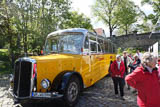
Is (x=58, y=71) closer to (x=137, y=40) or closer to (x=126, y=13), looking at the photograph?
(x=126, y=13)

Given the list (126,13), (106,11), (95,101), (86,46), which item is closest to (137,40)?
(126,13)

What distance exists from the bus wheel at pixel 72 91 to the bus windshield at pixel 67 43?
1.24 m

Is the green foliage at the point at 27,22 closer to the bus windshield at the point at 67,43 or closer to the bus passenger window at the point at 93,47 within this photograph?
the bus windshield at the point at 67,43

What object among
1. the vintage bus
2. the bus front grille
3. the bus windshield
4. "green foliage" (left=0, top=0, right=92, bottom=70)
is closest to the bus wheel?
the vintage bus

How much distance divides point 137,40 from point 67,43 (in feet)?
126

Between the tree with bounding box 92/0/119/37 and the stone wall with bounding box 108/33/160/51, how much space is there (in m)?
4.63

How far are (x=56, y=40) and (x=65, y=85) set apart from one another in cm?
240

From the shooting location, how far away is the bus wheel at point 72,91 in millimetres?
4008

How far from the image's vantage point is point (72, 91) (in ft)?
14.3

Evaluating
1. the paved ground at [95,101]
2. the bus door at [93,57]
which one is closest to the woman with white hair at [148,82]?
the paved ground at [95,101]

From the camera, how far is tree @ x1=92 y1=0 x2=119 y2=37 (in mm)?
38484

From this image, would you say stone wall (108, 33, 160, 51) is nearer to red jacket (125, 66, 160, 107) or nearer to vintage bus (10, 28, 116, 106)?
vintage bus (10, 28, 116, 106)

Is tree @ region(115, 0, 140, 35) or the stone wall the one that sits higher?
tree @ region(115, 0, 140, 35)

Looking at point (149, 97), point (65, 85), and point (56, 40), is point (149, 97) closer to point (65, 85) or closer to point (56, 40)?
point (65, 85)
